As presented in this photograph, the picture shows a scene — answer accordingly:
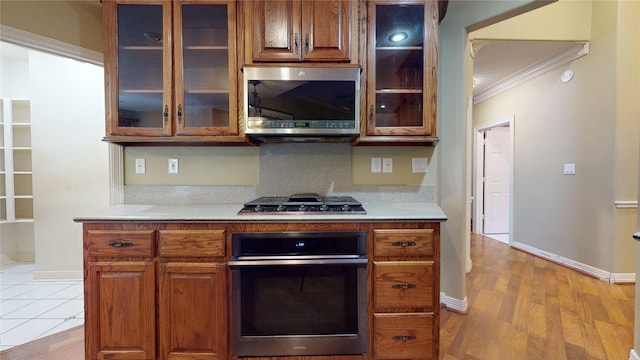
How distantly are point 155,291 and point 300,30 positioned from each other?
1711mm

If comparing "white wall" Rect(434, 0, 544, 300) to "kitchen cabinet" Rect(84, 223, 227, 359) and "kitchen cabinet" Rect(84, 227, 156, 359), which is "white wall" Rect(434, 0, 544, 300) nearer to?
"kitchen cabinet" Rect(84, 223, 227, 359)

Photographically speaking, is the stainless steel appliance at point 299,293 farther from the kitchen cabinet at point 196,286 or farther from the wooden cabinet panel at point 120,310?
the wooden cabinet panel at point 120,310

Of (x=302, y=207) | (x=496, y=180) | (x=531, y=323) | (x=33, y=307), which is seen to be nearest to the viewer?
(x=302, y=207)

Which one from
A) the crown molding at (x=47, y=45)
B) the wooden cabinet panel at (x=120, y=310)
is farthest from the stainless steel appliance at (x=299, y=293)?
the crown molding at (x=47, y=45)

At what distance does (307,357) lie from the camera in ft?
4.72

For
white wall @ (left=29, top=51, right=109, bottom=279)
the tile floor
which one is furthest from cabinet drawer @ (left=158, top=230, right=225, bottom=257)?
white wall @ (left=29, top=51, right=109, bottom=279)

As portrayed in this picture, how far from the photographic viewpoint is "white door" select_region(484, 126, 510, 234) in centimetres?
452

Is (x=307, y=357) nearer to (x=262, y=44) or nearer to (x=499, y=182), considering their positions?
(x=262, y=44)

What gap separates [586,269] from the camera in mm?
2781

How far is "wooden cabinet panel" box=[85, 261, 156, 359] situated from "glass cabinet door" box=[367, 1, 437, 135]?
5.14 feet

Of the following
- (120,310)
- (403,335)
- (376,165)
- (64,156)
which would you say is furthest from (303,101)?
(64,156)

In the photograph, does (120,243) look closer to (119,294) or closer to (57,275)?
(119,294)

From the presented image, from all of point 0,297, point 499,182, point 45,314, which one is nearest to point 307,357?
point 45,314

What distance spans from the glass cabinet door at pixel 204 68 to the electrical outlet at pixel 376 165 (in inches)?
39.4
